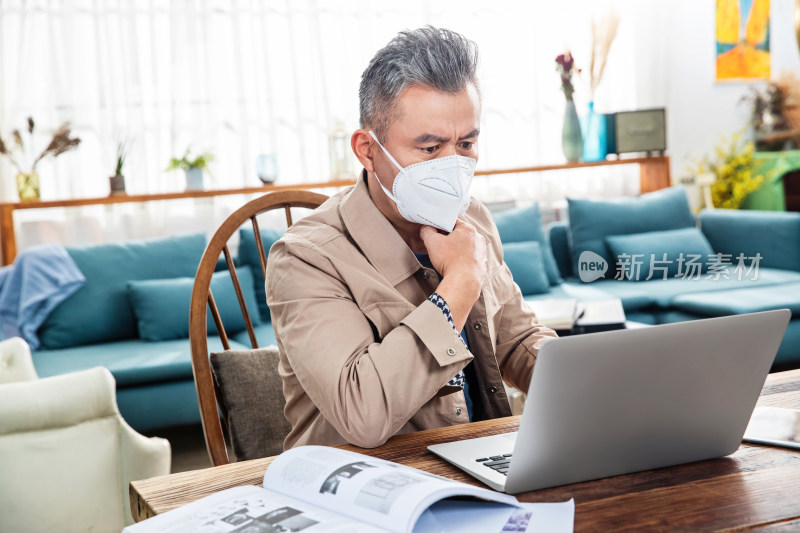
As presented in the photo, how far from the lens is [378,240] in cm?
127

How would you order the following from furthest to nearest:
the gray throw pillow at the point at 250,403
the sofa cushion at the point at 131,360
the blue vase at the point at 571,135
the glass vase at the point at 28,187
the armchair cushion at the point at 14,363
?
the blue vase at the point at 571,135 → the glass vase at the point at 28,187 → the sofa cushion at the point at 131,360 → the armchair cushion at the point at 14,363 → the gray throw pillow at the point at 250,403

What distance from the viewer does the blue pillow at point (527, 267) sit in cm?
380

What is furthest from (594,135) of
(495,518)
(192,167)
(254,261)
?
(495,518)

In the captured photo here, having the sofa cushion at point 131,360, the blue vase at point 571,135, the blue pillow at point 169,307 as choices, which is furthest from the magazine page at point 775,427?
the blue vase at point 571,135

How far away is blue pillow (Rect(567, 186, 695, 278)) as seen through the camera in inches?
151

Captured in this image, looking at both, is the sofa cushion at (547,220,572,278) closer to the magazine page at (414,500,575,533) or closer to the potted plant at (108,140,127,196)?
the potted plant at (108,140,127,196)

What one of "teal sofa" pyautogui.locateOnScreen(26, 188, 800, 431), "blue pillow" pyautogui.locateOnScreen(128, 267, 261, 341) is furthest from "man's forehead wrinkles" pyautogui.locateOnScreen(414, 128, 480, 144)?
"blue pillow" pyautogui.locateOnScreen(128, 267, 261, 341)

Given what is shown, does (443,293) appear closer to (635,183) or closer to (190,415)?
(190,415)

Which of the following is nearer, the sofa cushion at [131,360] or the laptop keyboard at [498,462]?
the laptop keyboard at [498,462]

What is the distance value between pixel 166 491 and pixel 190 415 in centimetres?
234

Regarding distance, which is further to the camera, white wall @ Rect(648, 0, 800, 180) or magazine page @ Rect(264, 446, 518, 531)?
white wall @ Rect(648, 0, 800, 180)

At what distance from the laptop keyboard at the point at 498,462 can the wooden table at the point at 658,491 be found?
0.03 metres

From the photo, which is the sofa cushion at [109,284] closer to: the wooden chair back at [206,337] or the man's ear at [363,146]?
the wooden chair back at [206,337]

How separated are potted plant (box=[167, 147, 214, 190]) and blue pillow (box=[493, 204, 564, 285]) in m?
1.48
